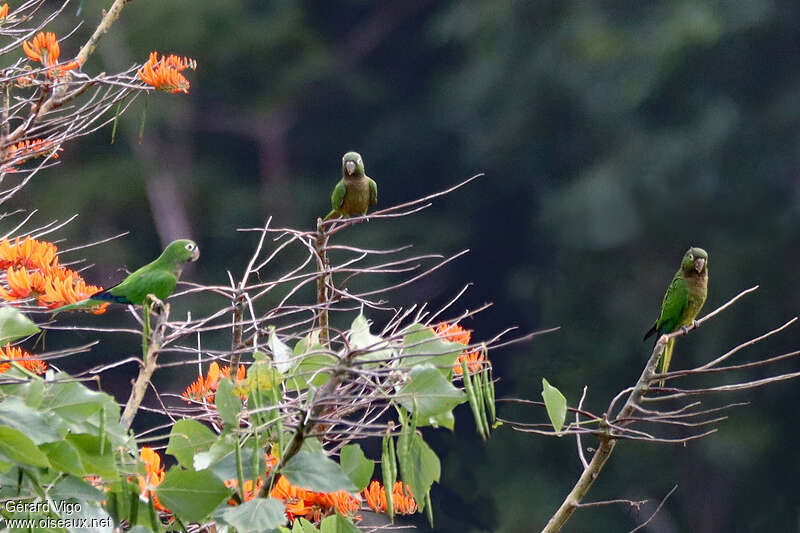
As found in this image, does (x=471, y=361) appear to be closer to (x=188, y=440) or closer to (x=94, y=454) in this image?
(x=188, y=440)

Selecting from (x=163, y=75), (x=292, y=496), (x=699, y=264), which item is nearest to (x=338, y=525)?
(x=292, y=496)

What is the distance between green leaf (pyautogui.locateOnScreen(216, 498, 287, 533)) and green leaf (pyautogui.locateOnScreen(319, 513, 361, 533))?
23 centimetres

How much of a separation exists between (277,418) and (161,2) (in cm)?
1027

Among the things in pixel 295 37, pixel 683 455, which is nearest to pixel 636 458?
pixel 683 455

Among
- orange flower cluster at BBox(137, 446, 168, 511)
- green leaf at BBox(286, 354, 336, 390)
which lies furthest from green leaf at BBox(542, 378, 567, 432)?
orange flower cluster at BBox(137, 446, 168, 511)

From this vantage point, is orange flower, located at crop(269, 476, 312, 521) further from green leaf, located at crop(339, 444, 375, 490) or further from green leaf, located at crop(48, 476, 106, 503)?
green leaf, located at crop(48, 476, 106, 503)

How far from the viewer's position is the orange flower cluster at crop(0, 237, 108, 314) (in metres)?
2.02

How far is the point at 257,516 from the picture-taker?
1.38 m

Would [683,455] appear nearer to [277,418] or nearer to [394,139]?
[394,139]

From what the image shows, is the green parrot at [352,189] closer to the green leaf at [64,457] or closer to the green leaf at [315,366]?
the green leaf at [315,366]

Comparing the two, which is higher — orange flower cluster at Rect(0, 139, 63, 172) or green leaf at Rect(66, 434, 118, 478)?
orange flower cluster at Rect(0, 139, 63, 172)

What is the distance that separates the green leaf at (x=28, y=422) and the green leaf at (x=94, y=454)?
60 mm

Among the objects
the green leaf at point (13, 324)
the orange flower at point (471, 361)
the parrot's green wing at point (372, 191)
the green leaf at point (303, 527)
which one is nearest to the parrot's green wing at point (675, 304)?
the parrot's green wing at point (372, 191)

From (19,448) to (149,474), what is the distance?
0.89ft
